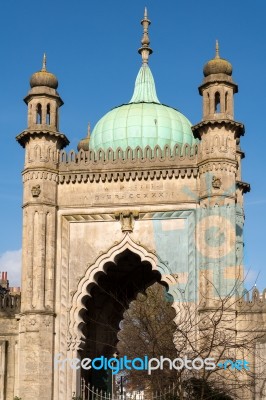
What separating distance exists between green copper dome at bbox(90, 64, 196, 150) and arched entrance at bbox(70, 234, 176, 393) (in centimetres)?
394

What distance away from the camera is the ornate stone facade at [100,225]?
26000 mm

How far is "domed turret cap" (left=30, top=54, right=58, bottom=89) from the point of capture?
92.4 ft

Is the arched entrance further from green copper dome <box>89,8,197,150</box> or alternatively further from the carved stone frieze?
green copper dome <box>89,8,197,150</box>

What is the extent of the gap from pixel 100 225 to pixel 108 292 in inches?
153

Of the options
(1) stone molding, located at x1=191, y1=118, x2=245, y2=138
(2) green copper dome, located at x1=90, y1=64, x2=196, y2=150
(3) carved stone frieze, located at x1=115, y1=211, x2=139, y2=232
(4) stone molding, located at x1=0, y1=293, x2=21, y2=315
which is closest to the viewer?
(1) stone molding, located at x1=191, y1=118, x2=245, y2=138

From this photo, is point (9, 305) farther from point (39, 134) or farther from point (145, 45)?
point (145, 45)

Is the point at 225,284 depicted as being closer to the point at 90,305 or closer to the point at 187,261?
the point at 187,261

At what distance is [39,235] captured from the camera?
2697cm

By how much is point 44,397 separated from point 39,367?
92cm

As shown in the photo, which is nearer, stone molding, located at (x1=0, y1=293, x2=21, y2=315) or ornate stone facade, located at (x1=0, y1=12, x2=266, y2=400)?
ornate stone facade, located at (x1=0, y1=12, x2=266, y2=400)

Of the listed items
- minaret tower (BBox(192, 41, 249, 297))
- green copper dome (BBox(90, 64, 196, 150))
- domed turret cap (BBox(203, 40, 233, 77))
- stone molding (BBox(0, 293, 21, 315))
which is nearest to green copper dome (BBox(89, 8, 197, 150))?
green copper dome (BBox(90, 64, 196, 150))

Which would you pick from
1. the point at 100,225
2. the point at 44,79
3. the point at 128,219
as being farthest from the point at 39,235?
the point at 44,79

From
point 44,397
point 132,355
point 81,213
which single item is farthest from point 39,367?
point 132,355

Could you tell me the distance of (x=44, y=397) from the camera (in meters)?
25.5
